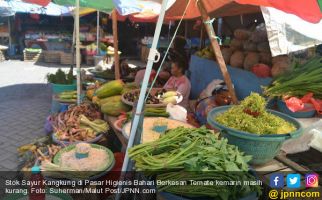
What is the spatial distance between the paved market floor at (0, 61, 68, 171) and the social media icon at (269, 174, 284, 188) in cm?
353

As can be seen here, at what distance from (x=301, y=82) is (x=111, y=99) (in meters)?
2.54

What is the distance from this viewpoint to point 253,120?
7.11 feet

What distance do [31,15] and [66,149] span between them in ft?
43.2

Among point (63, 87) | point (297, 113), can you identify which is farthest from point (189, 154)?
point (63, 87)

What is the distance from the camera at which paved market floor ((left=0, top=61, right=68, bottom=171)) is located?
4637 millimetres

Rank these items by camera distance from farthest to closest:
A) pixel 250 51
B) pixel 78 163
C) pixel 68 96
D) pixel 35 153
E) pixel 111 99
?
pixel 68 96, pixel 250 51, pixel 111 99, pixel 35 153, pixel 78 163

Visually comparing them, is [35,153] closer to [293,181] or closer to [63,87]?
[63,87]

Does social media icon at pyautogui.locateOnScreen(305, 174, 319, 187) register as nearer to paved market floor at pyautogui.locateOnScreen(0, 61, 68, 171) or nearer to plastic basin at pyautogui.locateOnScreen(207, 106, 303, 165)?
plastic basin at pyautogui.locateOnScreen(207, 106, 303, 165)

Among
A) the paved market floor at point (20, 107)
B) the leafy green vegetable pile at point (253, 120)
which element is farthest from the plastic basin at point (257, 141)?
the paved market floor at point (20, 107)

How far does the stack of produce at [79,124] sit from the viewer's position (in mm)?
3562

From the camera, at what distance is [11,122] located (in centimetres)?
568

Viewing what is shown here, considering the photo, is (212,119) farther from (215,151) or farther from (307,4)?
(307,4)

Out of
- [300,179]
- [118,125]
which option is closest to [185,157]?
[300,179]

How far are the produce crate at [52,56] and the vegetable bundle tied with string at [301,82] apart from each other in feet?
40.0
